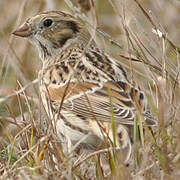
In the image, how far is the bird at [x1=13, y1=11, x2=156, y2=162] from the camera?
388 cm

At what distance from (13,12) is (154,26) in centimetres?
361

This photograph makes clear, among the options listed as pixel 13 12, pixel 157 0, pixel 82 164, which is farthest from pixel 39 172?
pixel 13 12

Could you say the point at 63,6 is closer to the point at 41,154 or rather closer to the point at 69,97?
the point at 69,97

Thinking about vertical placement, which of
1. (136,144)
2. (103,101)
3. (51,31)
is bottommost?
(136,144)

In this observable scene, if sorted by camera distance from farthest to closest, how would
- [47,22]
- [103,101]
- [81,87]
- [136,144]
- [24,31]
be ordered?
1. [47,22]
2. [24,31]
3. [81,87]
4. [103,101]
5. [136,144]

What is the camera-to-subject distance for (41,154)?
3.56 meters

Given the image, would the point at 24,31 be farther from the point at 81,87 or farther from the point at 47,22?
the point at 81,87

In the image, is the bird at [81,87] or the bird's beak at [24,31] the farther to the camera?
the bird's beak at [24,31]

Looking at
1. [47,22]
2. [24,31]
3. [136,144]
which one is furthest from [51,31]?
[136,144]

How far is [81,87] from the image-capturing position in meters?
4.20

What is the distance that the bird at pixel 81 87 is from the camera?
12.7 ft

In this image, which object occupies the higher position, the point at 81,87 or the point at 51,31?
the point at 51,31

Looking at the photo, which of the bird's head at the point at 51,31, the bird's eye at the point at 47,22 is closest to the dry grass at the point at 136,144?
the bird's head at the point at 51,31

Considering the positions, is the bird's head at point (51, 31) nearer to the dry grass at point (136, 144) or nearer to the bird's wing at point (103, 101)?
the dry grass at point (136, 144)
